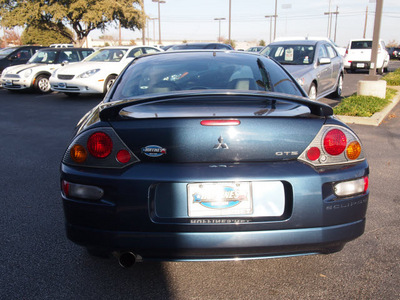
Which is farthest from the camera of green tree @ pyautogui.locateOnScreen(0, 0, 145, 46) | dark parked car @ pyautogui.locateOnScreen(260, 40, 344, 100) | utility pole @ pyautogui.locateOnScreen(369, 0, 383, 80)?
green tree @ pyautogui.locateOnScreen(0, 0, 145, 46)

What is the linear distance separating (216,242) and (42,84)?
13491mm

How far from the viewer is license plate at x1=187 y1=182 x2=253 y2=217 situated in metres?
2.18

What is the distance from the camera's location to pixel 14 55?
16.5 m

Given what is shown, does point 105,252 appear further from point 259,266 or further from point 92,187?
point 259,266

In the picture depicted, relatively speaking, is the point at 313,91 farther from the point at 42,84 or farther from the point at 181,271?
the point at 42,84

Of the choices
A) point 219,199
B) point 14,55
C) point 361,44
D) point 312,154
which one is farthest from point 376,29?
point 14,55

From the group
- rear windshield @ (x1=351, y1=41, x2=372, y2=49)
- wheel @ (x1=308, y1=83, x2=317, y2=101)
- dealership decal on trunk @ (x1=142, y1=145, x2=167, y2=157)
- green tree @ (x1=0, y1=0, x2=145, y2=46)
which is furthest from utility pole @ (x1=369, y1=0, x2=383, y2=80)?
green tree @ (x1=0, y1=0, x2=145, y2=46)

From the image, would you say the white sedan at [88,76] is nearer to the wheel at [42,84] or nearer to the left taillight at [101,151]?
the wheel at [42,84]

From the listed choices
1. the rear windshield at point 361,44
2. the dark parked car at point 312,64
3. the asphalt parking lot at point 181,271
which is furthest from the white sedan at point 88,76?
the rear windshield at point 361,44

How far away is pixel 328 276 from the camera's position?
264cm

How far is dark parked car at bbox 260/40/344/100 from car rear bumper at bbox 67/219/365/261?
6.60m

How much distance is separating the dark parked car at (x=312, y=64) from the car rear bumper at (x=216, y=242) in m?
6.60

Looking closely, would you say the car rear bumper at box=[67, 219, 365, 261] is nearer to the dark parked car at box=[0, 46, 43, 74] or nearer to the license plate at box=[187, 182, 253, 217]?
the license plate at box=[187, 182, 253, 217]

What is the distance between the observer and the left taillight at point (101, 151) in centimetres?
226
